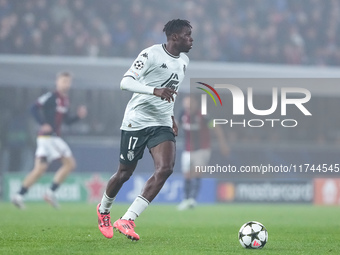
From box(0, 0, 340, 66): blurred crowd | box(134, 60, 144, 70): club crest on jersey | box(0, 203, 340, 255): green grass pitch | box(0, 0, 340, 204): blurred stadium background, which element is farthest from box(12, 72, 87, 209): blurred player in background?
box(134, 60, 144, 70): club crest on jersey

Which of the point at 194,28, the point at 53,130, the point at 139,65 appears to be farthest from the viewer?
the point at 194,28

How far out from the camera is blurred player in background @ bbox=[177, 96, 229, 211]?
16375 millimetres

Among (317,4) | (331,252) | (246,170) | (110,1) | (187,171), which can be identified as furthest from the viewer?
(317,4)

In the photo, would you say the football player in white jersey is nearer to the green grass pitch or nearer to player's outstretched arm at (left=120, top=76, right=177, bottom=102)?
player's outstretched arm at (left=120, top=76, right=177, bottom=102)

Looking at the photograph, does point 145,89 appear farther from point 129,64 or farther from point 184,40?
point 129,64

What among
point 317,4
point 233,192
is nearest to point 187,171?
Answer: point 233,192

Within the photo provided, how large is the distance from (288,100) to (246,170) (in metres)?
2.29

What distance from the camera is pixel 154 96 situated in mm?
7719

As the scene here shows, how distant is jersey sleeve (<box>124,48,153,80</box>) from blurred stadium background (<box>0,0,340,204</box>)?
10707mm

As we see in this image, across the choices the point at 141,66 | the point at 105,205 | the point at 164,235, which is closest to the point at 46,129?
the point at 164,235

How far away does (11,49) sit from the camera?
19375mm

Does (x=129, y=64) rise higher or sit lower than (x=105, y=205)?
higher

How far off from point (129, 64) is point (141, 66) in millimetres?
11609

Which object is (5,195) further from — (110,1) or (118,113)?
(110,1)
